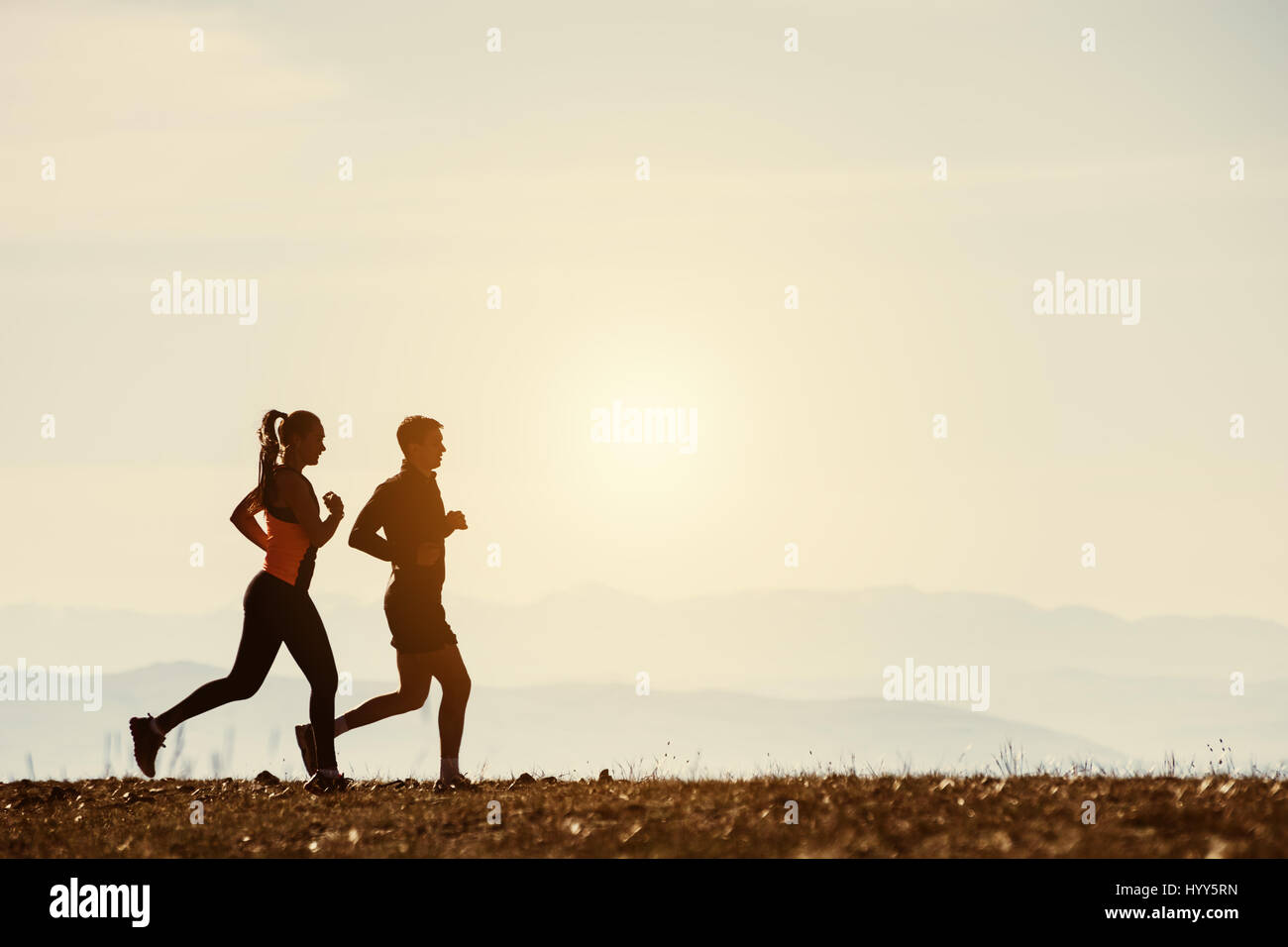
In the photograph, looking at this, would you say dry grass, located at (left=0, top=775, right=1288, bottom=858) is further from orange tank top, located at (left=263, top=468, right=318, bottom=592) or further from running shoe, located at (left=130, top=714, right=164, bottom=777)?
orange tank top, located at (left=263, top=468, right=318, bottom=592)

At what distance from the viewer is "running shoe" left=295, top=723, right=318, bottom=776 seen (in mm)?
11492

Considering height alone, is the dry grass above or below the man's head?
below

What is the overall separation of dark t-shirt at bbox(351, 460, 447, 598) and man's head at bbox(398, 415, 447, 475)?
89 millimetres

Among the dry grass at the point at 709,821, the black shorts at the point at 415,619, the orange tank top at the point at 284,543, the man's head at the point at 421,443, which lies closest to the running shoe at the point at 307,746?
the dry grass at the point at 709,821

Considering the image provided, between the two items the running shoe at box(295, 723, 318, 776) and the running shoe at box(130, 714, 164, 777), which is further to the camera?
the running shoe at box(295, 723, 318, 776)

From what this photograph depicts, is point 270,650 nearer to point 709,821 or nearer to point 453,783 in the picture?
point 453,783

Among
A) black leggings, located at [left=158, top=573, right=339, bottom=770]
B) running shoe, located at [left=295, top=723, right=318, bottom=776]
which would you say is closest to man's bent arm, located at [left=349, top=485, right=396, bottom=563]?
black leggings, located at [left=158, top=573, right=339, bottom=770]

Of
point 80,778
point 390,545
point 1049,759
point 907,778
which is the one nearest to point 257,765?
point 80,778

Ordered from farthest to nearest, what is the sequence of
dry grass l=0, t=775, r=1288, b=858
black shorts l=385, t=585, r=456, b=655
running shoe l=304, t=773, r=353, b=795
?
1. black shorts l=385, t=585, r=456, b=655
2. running shoe l=304, t=773, r=353, b=795
3. dry grass l=0, t=775, r=1288, b=858

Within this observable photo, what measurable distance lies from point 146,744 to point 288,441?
8.20 ft

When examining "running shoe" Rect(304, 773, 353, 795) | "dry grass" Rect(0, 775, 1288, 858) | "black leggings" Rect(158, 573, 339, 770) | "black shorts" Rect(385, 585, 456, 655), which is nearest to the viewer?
"dry grass" Rect(0, 775, 1288, 858)

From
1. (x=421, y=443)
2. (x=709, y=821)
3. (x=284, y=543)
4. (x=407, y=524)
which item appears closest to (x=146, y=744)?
(x=284, y=543)
